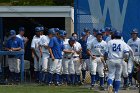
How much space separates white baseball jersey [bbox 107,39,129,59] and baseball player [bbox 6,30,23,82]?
15.8 feet

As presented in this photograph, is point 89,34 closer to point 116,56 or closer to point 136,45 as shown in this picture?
point 136,45

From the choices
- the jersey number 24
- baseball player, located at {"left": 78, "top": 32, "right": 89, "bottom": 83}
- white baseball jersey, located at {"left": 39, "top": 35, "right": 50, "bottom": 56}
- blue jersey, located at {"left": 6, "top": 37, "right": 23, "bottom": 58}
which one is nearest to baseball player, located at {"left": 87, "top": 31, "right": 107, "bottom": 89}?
baseball player, located at {"left": 78, "top": 32, "right": 89, "bottom": 83}

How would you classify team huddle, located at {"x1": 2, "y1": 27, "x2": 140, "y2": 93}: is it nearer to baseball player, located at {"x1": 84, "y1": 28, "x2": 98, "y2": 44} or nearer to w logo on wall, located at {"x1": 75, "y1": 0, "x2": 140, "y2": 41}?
baseball player, located at {"x1": 84, "y1": 28, "x2": 98, "y2": 44}

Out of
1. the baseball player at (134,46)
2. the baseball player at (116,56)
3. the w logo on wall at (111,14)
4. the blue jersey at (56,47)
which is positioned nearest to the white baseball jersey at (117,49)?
the baseball player at (116,56)

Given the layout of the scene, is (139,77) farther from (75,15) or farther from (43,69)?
(75,15)

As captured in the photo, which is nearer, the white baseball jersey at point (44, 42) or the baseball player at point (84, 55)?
A: the white baseball jersey at point (44, 42)

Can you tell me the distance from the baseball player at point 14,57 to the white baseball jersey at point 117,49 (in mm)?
4820

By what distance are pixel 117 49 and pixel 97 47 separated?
104 inches

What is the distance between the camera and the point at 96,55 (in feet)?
64.6

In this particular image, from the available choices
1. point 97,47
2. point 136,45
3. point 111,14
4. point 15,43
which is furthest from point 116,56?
point 111,14

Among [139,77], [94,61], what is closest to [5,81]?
[94,61]

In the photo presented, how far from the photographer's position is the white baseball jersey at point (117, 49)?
16.9m

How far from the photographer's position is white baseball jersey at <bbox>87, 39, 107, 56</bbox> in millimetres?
19500

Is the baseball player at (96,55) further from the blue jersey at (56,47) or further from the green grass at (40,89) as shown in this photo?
the blue jersey at (56,47)
